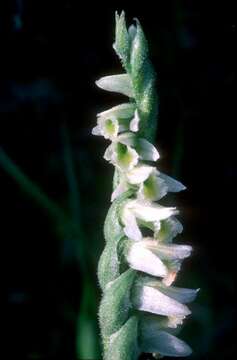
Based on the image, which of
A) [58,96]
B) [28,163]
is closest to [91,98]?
[58,96]

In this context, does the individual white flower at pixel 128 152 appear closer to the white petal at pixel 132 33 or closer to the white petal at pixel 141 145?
the white petal at pixel 141 145

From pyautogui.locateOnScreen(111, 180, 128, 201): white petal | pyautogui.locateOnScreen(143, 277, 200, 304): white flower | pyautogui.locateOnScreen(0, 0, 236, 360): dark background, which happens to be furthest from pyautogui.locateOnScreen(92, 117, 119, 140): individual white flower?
pyautogui.locateOnScreen(0, 0, 236, 360): dark background

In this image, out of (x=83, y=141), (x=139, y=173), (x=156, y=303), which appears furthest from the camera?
(x=83, y=141)

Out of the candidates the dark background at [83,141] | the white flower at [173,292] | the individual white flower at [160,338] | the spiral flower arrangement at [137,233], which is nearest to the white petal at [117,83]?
the spiral flower arrangement at [137,233]

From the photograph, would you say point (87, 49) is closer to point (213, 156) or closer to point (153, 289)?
point (213, 156)

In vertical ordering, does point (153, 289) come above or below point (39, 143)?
below

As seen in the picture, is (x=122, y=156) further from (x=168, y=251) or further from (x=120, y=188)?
(x=168, y=251)

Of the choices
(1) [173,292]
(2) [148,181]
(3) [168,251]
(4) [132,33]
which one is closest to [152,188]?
(2) [148,181]
